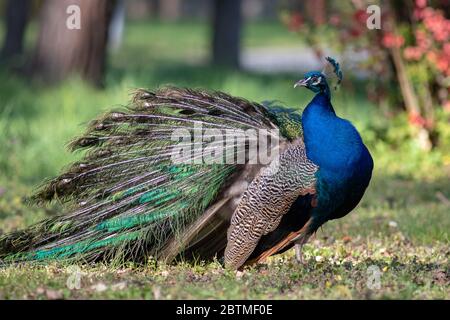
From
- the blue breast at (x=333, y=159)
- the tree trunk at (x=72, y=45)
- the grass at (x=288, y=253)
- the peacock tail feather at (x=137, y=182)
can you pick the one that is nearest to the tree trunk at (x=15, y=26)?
the grass at (x=288, y=253)

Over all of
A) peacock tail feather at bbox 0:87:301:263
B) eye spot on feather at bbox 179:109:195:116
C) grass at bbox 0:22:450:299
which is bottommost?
grass at bbox 0:22:450:299

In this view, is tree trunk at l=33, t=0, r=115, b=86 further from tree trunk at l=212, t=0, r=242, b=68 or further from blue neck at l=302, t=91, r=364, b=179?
blue neck at l=302, t=91, r=364, b=179

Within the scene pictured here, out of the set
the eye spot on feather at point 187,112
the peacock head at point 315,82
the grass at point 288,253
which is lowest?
the grass at point 288,253

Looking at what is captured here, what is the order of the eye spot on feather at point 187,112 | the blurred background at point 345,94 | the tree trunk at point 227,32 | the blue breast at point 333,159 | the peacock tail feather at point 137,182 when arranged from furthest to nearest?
1. the tree trunk at point 227,32
2. the blurred background at point 345,94
3. the eye spot on feather at point 187,112
4. the peacock tail feather at point 137,182
5. the blue breast at point 333,159

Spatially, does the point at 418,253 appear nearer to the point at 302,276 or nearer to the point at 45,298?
the point at 302,276

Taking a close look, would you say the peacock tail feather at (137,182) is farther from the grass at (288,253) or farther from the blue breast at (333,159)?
the blue breast at (333,159)

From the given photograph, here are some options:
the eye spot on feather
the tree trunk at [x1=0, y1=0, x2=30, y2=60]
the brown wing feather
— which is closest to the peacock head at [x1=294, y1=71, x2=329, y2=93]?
the brown wing feather

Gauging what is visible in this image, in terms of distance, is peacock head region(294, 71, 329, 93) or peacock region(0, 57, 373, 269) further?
peacock head region(294, 71, 329, 93)

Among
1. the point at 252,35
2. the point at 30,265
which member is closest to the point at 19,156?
the point at 30,265

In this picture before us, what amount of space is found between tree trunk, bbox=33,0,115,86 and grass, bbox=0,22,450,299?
0.93 feet

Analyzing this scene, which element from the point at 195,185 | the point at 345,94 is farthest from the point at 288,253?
the point at 345,94

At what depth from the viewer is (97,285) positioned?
4738mm

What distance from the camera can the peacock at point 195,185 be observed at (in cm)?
509

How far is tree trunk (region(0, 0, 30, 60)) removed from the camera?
18047 millimetres
